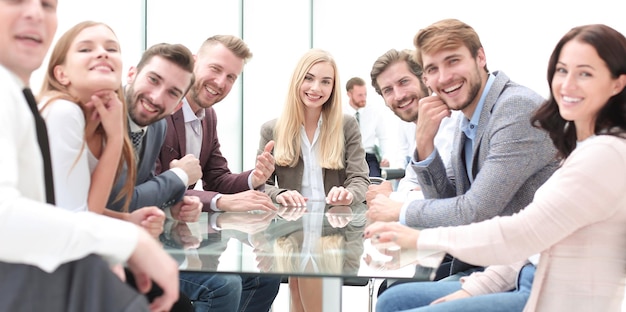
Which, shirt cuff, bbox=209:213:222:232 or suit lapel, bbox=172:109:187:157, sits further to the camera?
suit lapel, bbox=172:109:187:157

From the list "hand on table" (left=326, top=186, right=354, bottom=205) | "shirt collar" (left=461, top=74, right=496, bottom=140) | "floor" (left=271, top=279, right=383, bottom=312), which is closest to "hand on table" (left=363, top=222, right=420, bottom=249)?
"shirt collar" (left=461, top=74, right=496, bottom=140)

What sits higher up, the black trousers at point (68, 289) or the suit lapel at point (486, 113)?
the suit lapel at point (486, 113)

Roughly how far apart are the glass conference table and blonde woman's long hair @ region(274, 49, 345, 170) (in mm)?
874

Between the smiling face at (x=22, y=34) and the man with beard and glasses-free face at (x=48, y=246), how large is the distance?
195 millimetres

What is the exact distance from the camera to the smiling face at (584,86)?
1676 mm

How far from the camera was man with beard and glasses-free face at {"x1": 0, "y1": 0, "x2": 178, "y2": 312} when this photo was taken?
104 centimetres

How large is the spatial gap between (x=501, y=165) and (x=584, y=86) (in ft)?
1.41

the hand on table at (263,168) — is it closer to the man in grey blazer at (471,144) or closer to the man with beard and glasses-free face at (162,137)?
the man with beard and glasses-free face at (162,137)

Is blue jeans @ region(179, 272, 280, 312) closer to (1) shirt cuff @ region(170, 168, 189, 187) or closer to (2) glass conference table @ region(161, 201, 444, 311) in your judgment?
(2) glass conference table @ region(161, 201, 444, 311)

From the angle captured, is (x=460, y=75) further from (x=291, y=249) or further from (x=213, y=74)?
(x=213, y=74)

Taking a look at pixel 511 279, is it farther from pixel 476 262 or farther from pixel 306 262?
pixel 306 262

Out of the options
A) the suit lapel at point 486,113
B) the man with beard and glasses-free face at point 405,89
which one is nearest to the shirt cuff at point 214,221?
the suit lapel at point 486,113

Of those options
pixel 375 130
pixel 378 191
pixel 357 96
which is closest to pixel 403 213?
pixel 378 191

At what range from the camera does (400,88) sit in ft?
11.2
